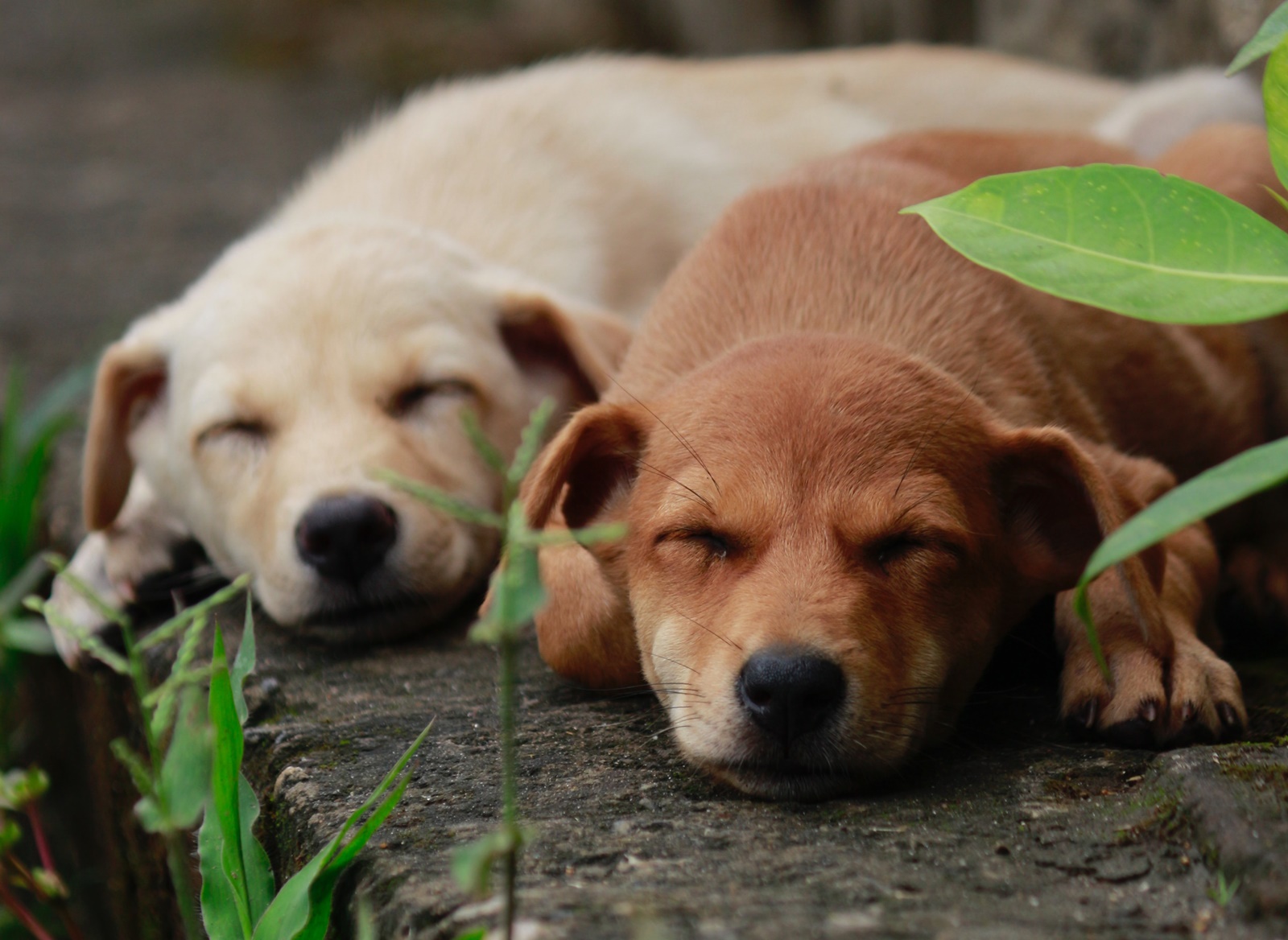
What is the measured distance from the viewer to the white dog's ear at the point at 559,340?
391 cm

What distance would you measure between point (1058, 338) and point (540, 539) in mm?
2103

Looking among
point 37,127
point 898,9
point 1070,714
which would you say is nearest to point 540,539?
point 1070,714

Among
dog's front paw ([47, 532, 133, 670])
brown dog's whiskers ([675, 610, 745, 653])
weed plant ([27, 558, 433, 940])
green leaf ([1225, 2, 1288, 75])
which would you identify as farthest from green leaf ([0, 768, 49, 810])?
green leaf ([1225, 2, 1288, 75])

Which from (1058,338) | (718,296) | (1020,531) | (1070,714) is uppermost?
(718,296)

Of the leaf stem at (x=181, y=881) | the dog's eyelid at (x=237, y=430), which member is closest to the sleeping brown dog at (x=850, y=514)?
the leaf stem at (x=181, y=881)

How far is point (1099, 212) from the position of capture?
2.09 m

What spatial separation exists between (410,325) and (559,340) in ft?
1.46

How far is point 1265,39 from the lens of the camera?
2074 millimetres

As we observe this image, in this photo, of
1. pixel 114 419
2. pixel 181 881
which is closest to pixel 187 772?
pixel 181 881

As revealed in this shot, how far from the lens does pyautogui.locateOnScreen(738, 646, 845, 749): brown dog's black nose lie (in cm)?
215

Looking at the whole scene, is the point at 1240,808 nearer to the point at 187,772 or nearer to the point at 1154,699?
the point at 1154,699

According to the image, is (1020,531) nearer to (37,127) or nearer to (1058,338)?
(1058,338)

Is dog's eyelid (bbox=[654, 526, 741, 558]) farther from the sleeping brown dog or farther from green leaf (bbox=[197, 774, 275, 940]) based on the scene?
green leaf (bbox=[197, 774, 275, 940])

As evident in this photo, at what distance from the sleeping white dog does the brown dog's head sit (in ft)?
2.83
